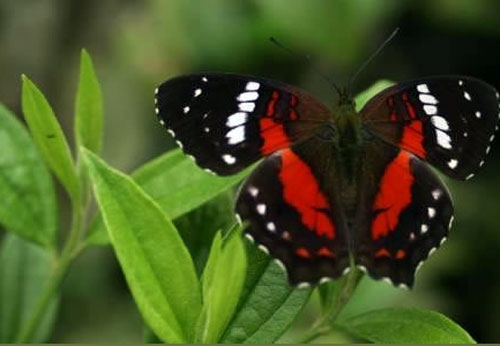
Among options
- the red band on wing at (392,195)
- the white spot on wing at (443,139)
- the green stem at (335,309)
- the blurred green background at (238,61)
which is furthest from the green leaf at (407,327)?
the blurred green background at (238,61)

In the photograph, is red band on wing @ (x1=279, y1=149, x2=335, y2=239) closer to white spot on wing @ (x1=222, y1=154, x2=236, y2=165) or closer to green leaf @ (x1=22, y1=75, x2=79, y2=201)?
white spot on wing @ (x1=222, y1=154, x2=236, y2=165)

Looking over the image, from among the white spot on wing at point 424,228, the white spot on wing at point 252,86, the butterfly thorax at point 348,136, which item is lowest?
the white spot on wing at point 424,228

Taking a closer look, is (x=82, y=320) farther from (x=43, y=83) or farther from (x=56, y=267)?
(x=56, y=267)

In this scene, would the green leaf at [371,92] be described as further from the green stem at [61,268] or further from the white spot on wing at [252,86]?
the green stem at [61,268]

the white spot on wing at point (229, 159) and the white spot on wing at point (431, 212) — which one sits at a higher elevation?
the white spot on wing at point (229, 159)

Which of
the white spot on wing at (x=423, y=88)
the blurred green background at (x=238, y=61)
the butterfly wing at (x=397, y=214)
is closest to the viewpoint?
the butterfly wing at (x=397, y=214)

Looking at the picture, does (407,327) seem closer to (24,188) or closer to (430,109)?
(430,109)

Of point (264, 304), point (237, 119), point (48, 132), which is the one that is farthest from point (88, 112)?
point (264, 304)
